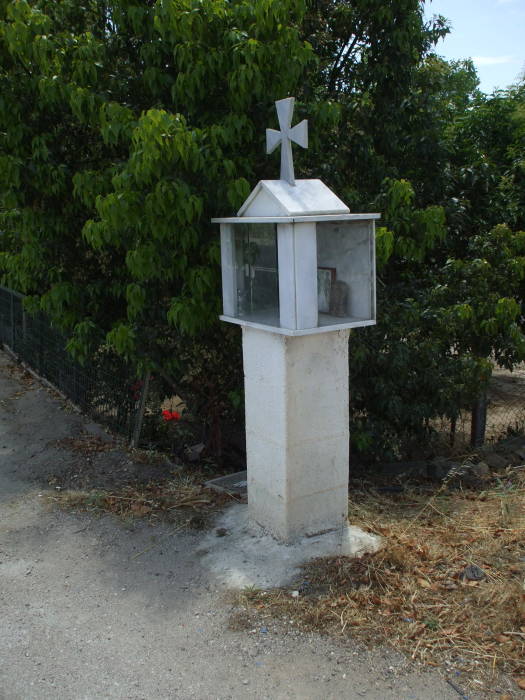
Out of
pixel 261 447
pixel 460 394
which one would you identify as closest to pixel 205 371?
pixel 261 447

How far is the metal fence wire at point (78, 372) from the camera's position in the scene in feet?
23.2

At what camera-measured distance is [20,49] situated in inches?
206

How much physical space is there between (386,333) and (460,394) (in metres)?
0.96

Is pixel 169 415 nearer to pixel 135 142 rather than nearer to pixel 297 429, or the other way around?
pixel 297 429

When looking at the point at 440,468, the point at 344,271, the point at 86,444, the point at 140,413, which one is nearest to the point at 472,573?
the point at 344,271

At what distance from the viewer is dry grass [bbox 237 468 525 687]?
3.53 metres

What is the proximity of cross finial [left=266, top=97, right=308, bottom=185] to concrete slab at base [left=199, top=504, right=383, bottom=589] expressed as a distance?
2342 millimetres

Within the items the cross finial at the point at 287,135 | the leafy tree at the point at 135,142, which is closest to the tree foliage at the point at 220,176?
the leafy tree at the point at 135,142

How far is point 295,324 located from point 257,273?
2.05 feet

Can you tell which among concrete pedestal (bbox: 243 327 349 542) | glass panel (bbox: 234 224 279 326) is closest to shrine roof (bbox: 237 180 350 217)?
glass panel (bbox: 234 224 279 326)

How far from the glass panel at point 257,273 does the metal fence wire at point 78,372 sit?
95.8 inches

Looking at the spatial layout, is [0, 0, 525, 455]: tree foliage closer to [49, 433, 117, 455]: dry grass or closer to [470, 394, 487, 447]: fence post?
[470, 394, 487, 447]: fence post

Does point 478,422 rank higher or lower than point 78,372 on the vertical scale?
lower

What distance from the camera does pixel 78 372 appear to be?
25.7 ft
